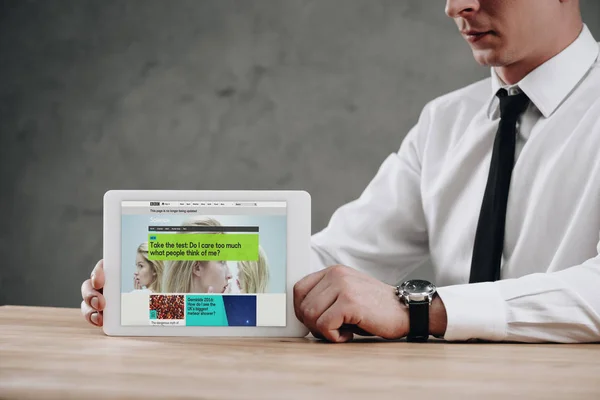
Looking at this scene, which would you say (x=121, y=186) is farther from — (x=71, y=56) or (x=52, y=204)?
(x=71, y=56)

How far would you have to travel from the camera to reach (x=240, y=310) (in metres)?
1.14

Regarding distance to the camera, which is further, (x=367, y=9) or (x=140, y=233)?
(x=367, y=9)

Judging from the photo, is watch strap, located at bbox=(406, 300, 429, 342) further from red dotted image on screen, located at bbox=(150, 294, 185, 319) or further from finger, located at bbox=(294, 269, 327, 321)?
red dotted image on screen, located at bbox=(150, 294, 185, 319)

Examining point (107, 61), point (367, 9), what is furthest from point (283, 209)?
point (107, 61)

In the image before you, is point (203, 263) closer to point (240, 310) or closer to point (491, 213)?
point (240, 310)

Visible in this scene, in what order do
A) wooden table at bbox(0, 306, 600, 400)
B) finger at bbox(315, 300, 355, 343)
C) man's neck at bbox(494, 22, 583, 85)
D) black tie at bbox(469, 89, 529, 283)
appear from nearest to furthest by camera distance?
1. wooden table at bbox(0, 306, 600, 400)
2. finger at bbox(315, 300, 355, 343)
3. black tie at bbox(469, 89, 529, 283)
4. man's neck at bbox(494, 22, 583, 85)

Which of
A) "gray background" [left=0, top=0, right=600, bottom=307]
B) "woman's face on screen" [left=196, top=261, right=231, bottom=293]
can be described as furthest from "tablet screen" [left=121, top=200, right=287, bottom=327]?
"gray background" [left=0, top=0, right=600, bottom=307]

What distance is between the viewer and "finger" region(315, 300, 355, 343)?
3.64ft

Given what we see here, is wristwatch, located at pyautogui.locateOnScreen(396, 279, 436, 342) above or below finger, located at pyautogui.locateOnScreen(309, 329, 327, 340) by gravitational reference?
above

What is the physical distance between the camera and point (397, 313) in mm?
1140

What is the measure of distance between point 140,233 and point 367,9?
5.85ft

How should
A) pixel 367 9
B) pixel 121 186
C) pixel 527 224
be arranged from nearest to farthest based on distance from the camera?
pixel 527 224
pixel 367 9
pixel 121 186

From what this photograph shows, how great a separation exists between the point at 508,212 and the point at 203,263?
0.64 metres

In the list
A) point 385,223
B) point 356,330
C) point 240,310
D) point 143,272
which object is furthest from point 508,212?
point 143,272
